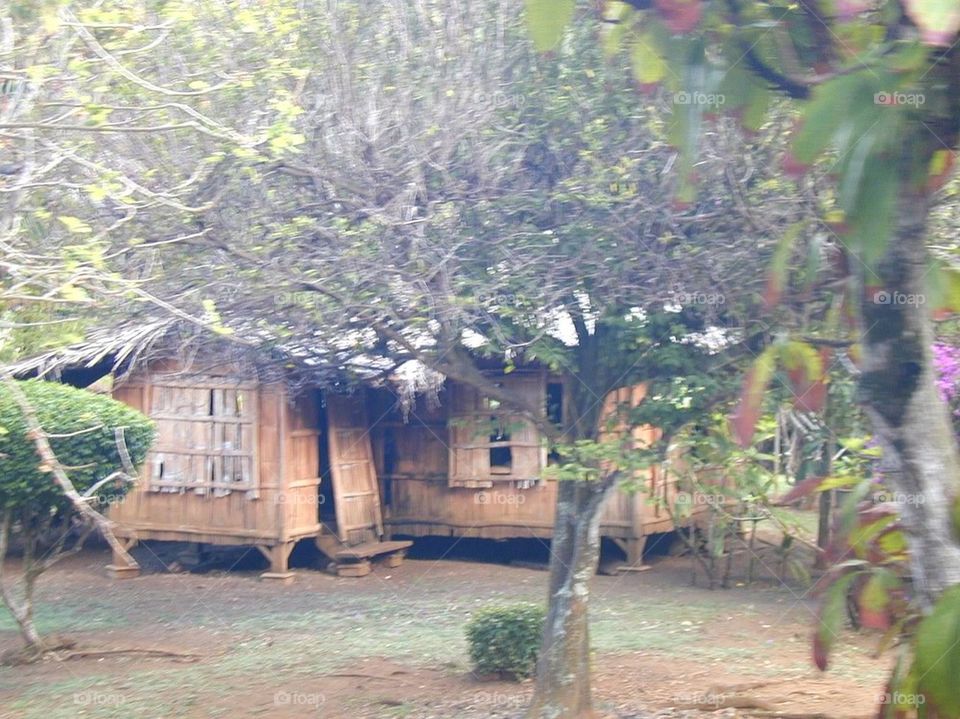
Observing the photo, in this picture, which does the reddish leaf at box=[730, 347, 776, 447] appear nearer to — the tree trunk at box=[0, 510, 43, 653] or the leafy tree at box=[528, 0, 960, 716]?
the leafy tree at box=[528, 0, 960, 716]

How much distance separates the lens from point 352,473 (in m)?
14.4

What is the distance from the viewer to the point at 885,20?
3535 mm

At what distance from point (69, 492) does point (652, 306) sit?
3.79 meters

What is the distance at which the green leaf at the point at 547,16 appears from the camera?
10.9 feet

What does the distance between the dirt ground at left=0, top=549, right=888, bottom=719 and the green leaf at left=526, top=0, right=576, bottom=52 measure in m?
5.99

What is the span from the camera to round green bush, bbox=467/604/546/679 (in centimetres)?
862

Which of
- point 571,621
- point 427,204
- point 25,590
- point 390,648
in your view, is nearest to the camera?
point 427,204

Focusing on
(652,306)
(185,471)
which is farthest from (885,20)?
(185,471)

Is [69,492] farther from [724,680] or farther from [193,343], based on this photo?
[724,680]

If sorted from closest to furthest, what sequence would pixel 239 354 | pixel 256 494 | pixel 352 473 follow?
pixel 239 354 < pixel 256 494 < pixel 352 473

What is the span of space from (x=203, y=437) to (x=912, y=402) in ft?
39.2

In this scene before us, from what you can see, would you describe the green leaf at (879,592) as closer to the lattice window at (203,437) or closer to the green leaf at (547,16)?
the green leaf at (547,16)

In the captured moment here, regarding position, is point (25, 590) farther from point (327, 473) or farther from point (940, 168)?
point (940, 168)

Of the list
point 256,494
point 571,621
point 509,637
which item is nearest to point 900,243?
point 571,621
